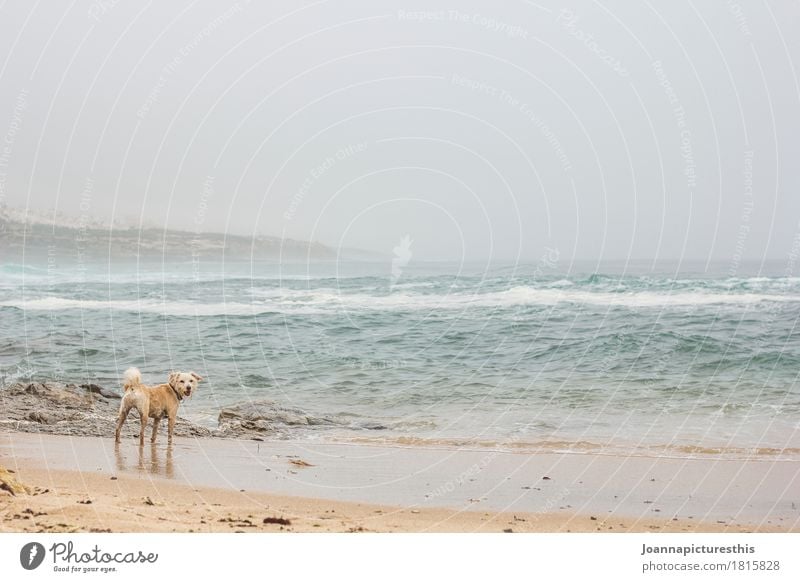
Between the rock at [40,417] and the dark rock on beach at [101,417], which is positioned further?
the rock at [40,417]

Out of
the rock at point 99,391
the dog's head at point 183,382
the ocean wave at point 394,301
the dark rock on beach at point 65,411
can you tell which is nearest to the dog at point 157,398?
the dog's head at point 183,382

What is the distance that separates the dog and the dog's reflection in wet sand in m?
0.10

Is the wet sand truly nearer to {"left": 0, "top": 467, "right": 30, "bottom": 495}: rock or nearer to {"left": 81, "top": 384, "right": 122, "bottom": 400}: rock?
{"left": 0, "top": 467, "right": 30, "bottom": 495}: rock

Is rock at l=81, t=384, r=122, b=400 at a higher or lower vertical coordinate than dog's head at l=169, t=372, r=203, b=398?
lower

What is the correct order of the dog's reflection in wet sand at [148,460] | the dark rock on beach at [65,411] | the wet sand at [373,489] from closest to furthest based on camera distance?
1. the wet sand at [373,489]
2. the dog's reflection in wet sand at [148,460]
3. the dark rock on beach at [65,411]

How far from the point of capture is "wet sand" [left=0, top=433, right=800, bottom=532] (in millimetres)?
6094

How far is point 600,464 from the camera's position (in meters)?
7.96

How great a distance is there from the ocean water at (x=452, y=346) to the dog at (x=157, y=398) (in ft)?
5.91

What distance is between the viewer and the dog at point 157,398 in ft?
25.4

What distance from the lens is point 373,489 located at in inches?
278

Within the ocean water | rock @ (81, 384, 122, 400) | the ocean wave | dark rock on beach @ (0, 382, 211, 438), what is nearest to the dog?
dark rock on beach @ (0, 382, 211, 438)

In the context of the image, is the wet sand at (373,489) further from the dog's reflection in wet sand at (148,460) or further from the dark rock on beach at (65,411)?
the dark rock on beach at (65,411)
